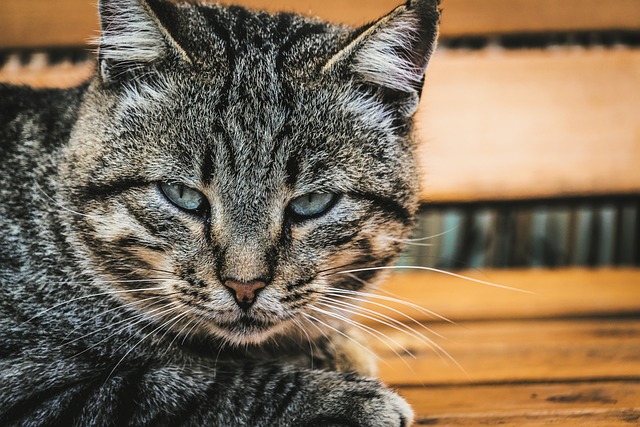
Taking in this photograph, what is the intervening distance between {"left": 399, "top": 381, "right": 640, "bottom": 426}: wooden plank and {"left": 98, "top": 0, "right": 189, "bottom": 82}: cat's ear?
0.63m

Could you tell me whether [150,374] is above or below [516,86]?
below

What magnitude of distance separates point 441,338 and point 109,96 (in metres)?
0.84

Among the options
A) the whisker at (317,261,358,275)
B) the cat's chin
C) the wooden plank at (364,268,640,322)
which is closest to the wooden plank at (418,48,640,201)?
the wooden plank at (364,268,640,322)

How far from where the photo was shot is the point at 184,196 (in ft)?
3.56

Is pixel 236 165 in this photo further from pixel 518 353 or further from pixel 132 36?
pixel 518 353

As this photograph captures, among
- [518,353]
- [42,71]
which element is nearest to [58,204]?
[518,353]

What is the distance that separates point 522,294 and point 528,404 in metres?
0.66

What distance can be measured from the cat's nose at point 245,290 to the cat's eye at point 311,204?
0.13 m

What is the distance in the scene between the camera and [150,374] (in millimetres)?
1072

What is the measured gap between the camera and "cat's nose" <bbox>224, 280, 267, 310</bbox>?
1.03m

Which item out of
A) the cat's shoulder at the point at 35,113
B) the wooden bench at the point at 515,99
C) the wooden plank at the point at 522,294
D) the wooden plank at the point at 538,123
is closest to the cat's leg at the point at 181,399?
the cat's shoulder at the point at 35,113

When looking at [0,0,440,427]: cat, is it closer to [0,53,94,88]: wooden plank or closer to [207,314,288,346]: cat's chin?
[207,314,288,346]: cat's chin

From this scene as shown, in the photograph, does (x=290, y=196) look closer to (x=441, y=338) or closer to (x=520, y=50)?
(x=441, y=338)

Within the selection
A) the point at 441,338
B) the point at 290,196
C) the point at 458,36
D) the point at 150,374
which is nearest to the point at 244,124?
the point at 290,196
